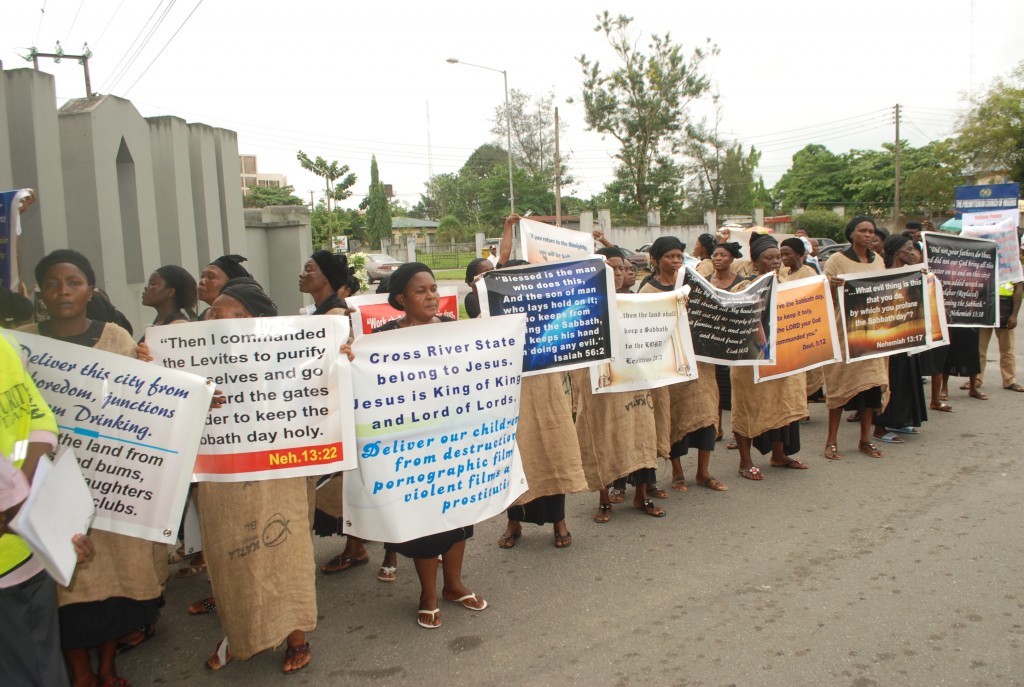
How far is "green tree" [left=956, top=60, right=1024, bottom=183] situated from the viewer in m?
32.0

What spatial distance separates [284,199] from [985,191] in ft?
211

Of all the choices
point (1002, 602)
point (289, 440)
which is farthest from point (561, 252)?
point (1002, 602)

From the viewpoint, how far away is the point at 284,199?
67.6 meters

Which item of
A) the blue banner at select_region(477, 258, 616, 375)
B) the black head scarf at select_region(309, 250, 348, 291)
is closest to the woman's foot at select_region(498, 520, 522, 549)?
the blue banner at select_region(477, 258, 616, 375)

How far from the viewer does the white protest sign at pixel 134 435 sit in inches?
125

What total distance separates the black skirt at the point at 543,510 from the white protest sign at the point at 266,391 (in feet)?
5.52

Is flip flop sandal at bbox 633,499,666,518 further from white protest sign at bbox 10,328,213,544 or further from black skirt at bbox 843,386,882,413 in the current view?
white protest sign at bbox 10,328,213,544

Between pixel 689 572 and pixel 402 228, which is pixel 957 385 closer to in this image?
pixel 689 572

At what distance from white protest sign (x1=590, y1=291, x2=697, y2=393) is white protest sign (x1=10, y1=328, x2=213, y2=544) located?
265 centimetres

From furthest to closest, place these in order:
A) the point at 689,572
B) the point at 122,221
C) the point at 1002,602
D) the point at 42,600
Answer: the point at 122,221 → the point at 689,572 → the point at 1002,602 → the point at 42,600

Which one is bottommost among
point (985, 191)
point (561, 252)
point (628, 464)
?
point (628, 464)

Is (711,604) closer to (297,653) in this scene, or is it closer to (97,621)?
(297,653)

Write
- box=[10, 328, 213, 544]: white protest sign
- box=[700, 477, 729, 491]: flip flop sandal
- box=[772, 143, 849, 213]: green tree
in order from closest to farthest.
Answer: box=[10, 328, 213, 544]: white protest sign → box=[700, 477, 729, 491]: flip flop sandal → box=[772, 143, 849, 213]: green tree

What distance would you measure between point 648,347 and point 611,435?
65cm
